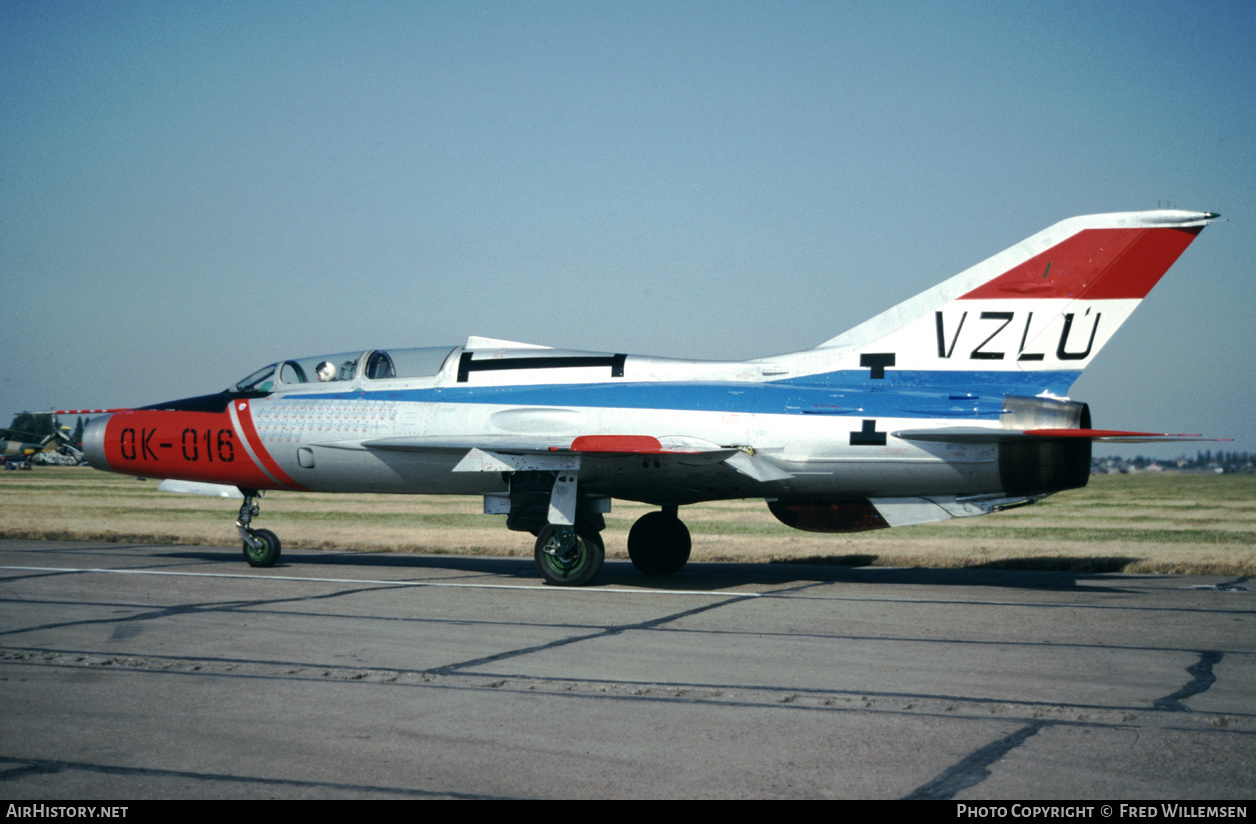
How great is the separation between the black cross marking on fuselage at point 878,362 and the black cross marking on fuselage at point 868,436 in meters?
0.75

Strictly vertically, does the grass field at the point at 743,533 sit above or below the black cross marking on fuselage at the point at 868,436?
below

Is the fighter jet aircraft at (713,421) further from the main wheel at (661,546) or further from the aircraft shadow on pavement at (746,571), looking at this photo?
the aircraft shadow on pavement at (746,571)

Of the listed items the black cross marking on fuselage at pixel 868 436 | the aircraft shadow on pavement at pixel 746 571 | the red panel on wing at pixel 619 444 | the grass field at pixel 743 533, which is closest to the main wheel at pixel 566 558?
the aircraft shadow on pavement at pixel 746 571

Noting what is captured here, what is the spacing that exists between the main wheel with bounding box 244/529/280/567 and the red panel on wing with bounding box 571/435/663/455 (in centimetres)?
510

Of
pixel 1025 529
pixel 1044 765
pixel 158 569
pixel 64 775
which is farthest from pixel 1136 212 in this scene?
pixel 1025 529

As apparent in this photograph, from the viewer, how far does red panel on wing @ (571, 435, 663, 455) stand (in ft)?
42.5

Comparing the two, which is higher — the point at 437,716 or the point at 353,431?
the point at 353,431

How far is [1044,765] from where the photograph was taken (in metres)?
5.42

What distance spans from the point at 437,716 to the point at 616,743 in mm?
1266

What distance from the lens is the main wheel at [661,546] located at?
15453mm

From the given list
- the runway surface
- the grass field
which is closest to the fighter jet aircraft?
the runway surface

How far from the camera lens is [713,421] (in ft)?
44.1

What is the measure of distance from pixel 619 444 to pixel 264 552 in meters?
5.92

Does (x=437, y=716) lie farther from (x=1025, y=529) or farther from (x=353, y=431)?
(x=1025, y=529)
